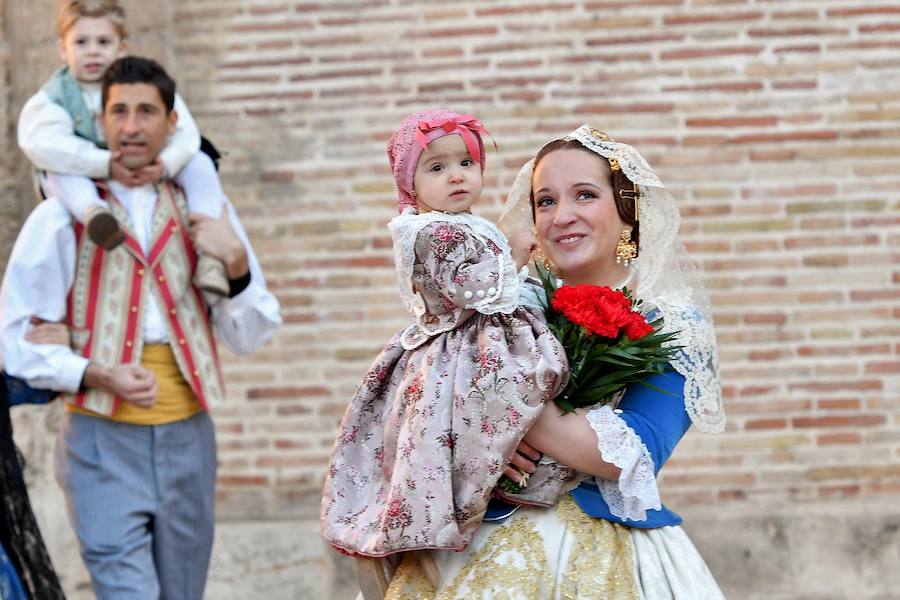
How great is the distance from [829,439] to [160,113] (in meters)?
3.11

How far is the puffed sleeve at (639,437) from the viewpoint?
3.23 metres

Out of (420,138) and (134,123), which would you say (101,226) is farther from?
(420,138)

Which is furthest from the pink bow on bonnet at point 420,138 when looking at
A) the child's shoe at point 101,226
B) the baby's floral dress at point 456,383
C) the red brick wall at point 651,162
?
the red brick wall at point 651,162

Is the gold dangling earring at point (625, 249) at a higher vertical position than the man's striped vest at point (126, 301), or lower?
higher

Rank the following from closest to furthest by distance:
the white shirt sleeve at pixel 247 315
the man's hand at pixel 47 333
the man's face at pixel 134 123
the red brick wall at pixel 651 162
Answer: the man's hand at pixel 47 333 → the man's face at pixel 134 123 → the white shirt sleeve at pixel 247 315 → the red brick wall at pixel 651 162

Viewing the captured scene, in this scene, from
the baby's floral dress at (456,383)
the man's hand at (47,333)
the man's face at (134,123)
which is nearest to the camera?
the baby's floral dress at (456,383)

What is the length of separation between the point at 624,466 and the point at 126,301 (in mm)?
2226

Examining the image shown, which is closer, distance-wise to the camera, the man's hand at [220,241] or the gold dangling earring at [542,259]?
the gold dangling earring at [542,259]

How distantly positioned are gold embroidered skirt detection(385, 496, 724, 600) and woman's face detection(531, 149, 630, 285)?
591 millimetres

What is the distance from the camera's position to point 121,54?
207 inches

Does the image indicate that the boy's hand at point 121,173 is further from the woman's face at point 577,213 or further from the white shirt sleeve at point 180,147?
the woman's face at point 577,213

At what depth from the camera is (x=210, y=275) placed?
193 inches

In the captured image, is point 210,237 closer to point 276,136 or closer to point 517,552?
point 276,136

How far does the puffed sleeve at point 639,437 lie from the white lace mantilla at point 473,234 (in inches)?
13.1
